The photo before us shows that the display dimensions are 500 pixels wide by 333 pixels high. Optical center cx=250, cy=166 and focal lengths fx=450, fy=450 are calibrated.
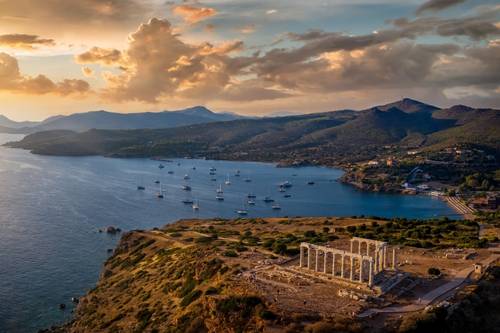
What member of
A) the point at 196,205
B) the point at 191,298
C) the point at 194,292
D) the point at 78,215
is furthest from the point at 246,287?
the point at 196,205

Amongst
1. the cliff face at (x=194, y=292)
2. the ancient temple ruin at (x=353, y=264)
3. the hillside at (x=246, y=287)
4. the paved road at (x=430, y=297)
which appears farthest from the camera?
the ancient temple ruin at (x=353, y=264)

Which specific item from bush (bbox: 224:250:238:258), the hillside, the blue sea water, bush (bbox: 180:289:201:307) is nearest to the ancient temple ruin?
the hillside

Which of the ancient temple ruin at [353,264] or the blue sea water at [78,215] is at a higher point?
the ancient temple ruin at [353,264]

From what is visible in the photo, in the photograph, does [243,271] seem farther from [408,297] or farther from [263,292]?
[408,297]

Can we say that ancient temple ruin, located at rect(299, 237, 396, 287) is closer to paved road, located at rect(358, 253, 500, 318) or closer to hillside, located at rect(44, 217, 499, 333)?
hillside, located at rect(44, 217, 499, 333)

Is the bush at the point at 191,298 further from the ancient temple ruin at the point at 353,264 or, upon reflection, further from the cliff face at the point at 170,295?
the ancient temple ruin at the point at 353,264

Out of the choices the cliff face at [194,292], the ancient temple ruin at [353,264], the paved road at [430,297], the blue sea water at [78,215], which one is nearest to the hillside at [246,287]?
the cliff face at [194,292]

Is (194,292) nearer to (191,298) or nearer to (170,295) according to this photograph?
(191,298)

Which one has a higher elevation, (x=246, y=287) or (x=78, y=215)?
(x=246, y=287)

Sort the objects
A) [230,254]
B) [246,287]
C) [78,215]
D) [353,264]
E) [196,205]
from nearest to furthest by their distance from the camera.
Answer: [246,287]
[353,264]
[230,254]
[78,215]
[196,205]
